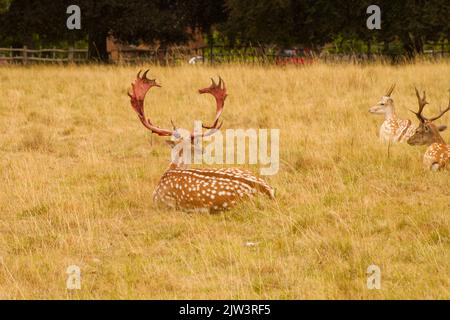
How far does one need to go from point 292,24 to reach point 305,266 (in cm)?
2094

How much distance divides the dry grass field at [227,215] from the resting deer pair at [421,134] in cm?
21

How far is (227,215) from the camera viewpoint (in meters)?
7.78

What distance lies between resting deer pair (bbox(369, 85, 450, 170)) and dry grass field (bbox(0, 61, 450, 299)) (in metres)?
0.21

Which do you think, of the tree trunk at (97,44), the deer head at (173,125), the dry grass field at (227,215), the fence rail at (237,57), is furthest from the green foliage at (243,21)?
the deer head at (173,125)

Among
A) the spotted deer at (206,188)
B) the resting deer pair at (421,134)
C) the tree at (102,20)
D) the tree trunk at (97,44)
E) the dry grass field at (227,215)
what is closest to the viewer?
the dry grass field at (227,215)

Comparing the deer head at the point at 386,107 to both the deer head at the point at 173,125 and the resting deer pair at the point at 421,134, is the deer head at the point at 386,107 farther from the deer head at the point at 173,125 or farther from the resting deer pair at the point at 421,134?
the deer head at the point at 173,125

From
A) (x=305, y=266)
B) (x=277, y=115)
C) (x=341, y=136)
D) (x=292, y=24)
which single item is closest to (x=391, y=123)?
(x=341, y=136)

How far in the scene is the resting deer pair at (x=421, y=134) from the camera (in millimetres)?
9477

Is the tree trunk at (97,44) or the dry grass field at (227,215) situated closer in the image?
the dry grass field at (227,215)

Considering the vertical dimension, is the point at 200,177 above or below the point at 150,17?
below

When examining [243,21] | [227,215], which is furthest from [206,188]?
[243,21]

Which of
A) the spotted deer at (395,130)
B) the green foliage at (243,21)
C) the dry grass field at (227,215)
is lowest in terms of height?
the dry grass field at (227,215)
